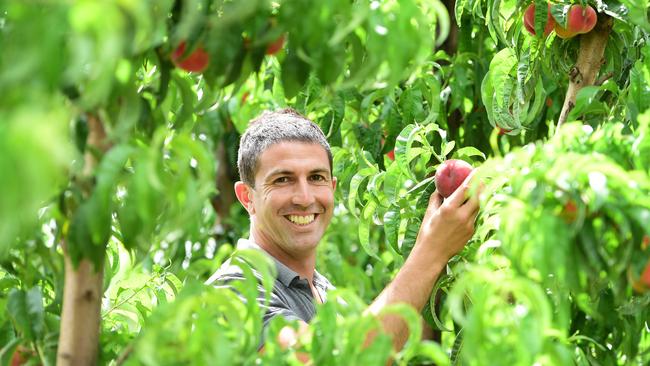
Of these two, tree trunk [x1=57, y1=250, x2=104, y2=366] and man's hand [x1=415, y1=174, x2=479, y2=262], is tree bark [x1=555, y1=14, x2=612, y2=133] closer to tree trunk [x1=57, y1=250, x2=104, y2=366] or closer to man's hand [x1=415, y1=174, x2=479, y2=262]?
man's hand [x1=415, y1=174, x2=479, y2=262]

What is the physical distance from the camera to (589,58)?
2.68 metres

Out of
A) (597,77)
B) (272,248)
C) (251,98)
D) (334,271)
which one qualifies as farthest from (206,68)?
(334,271)

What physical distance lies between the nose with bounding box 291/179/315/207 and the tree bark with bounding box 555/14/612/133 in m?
0.63

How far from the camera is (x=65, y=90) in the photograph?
142cm

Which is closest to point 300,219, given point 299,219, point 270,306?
point 299,219

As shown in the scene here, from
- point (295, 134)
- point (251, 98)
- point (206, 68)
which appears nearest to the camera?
point (206, 68)

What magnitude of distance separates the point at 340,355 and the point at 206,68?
444 mm

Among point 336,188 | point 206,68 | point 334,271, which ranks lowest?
point 334,271

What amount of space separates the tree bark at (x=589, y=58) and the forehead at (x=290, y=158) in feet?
1.99

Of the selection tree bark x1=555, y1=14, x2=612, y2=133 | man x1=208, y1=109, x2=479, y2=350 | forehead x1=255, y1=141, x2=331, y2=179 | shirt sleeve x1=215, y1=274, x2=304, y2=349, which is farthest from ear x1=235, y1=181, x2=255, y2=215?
tree bark x1=555, y1=14, x2=612, y2=133

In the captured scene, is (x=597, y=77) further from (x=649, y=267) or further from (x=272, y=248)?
(x=649, y=267)

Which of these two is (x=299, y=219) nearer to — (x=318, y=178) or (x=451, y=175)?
(x=318, y=178)

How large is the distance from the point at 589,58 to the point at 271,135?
79 centimetres

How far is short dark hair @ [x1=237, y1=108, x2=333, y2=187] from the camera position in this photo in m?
2.73
